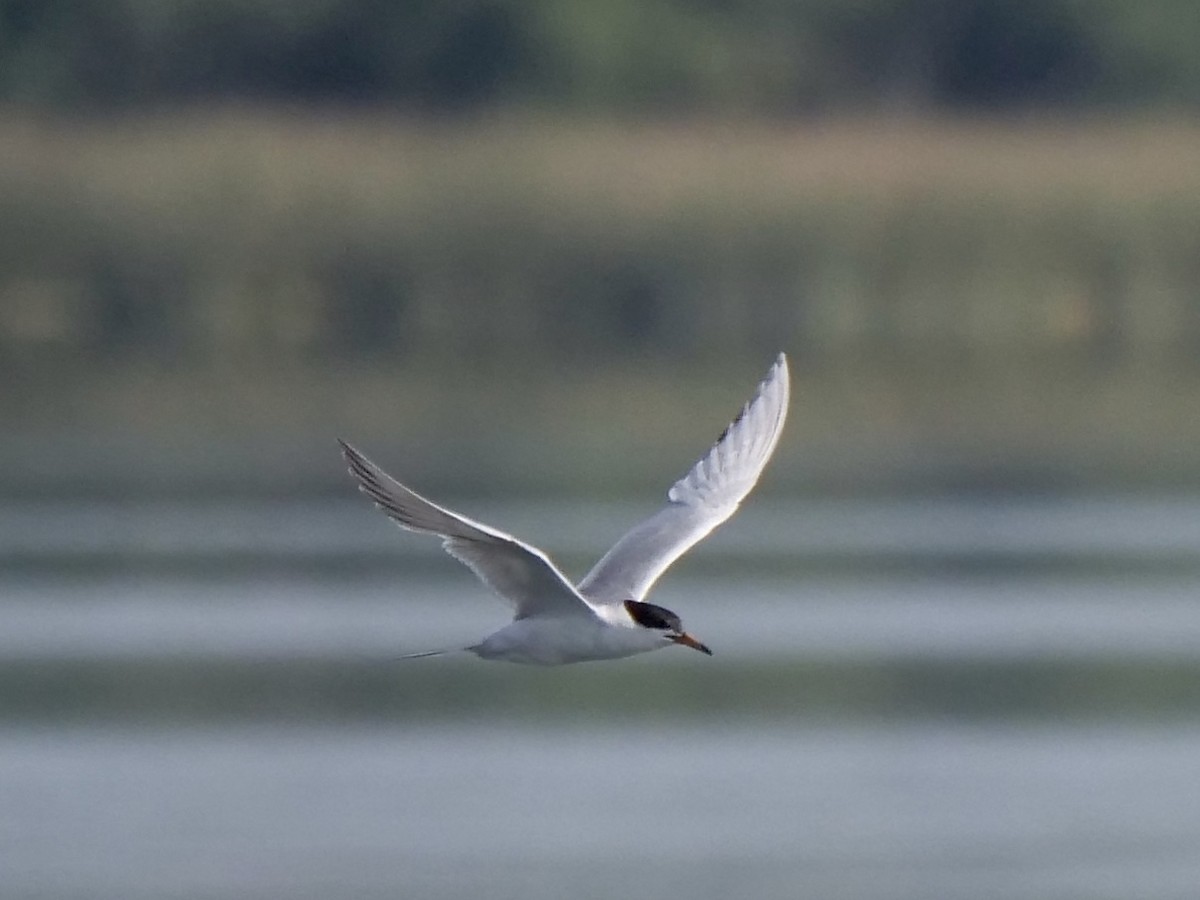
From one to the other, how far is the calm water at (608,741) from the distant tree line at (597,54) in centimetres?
1859

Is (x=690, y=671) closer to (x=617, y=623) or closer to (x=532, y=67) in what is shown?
(x=617, y=623)

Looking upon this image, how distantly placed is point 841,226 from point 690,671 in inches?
529

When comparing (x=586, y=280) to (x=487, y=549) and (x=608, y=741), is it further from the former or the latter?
(x=487, y=549)

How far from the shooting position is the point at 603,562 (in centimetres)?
1140

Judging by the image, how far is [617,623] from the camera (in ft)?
33.9

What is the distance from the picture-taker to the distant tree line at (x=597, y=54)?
40.7m

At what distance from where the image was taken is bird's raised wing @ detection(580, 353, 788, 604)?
11.4 metres

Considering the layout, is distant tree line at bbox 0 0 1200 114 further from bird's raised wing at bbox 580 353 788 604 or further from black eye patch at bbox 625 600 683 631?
black eye patch at bbox 625 600 683 631

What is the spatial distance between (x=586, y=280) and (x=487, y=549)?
77.7 feet

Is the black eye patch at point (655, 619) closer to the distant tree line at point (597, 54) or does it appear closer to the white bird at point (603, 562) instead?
the white bird at point (603, 562)

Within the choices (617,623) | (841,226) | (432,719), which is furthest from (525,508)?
(617,623)

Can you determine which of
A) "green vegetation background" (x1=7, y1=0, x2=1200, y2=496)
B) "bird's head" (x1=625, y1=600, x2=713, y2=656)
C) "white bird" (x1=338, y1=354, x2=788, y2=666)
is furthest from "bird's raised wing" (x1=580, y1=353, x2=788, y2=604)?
"green vegetation background" (x1=7, y1=0, x2=1200, y2=496)

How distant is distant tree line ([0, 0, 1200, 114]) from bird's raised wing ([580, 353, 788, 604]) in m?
27.9

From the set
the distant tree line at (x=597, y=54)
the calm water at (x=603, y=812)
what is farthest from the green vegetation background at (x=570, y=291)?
the calm water at (x=603, y=812)
